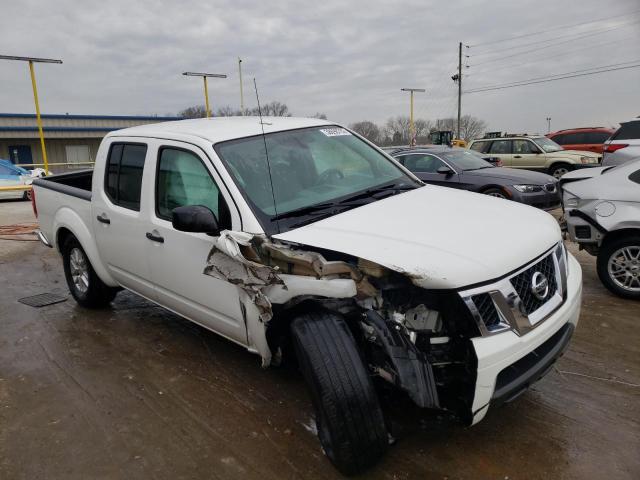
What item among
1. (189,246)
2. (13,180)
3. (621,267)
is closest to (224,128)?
(189,246)

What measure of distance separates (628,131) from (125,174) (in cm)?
1117

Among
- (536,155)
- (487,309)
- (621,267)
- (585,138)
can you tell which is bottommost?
(621,267)

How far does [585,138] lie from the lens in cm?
1909

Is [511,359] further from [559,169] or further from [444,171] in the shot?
[559,169]

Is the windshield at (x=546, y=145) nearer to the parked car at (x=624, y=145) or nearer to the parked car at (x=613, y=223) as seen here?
the parked car at (x=624, y=145)

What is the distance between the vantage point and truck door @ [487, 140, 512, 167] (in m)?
16.1

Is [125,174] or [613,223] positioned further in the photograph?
[613,223]

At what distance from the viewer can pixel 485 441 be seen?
9.37 feet

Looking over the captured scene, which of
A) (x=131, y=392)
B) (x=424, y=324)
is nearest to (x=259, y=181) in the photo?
(x=424, y=324)

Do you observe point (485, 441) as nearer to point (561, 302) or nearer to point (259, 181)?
point (561, 302)

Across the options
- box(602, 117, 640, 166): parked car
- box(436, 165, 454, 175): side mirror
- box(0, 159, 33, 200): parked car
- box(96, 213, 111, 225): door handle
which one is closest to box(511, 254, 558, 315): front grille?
box(96, 213, 111, 225): door handle

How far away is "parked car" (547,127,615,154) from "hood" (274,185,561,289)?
691 inches

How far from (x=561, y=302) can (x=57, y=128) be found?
45178mm

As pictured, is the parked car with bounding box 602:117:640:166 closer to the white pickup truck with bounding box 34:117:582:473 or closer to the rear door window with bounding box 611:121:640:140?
the rear door window with bounding box 611:121:640:140
